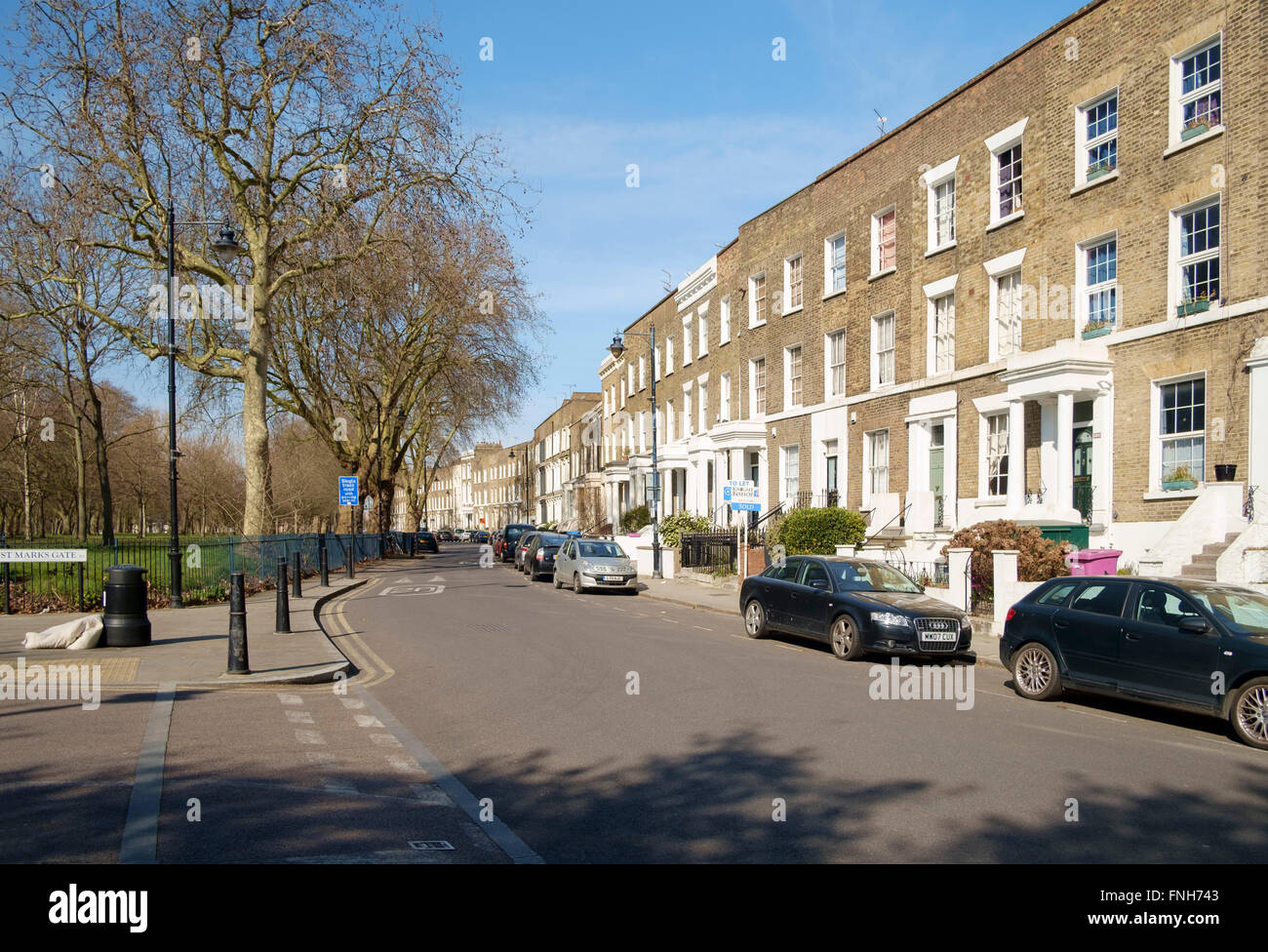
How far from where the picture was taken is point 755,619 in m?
16.5

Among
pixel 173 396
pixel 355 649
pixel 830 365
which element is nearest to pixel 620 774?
pixel 355 649

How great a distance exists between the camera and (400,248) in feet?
94.6

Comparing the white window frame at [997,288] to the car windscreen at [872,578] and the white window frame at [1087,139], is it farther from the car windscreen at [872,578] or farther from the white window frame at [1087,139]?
the car windscreen at [872,578]

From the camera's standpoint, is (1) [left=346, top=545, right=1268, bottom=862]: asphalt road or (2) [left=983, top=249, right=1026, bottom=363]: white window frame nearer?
(1) [left=346, top=545, right=1268, bottom=862]: asphalt road

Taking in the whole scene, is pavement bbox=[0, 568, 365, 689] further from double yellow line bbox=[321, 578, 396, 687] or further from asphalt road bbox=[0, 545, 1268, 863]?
asphalt road bbox=[0, 545, 1268, 863]

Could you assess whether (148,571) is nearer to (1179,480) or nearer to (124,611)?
(124,611)

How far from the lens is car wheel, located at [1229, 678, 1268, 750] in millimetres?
8375

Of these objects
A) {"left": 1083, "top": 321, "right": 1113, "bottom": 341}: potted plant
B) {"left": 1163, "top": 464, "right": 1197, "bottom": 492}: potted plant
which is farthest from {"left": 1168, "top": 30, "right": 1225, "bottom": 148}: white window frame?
{"left": 1163, "top": 464, "right": 1197, "bottom": 492}: potted plant

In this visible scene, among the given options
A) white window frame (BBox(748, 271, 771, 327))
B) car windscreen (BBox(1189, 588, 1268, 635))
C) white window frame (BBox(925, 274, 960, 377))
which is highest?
white window frame (BBox(748, 271, 771, 327))

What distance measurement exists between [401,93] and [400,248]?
15.3 ft

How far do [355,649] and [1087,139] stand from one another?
59.3 ft

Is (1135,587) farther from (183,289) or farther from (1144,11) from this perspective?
(183,289)

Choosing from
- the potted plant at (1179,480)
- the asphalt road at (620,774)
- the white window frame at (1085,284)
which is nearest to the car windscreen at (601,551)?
the white window frame at (1085,284)

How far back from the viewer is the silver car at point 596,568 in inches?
1048
